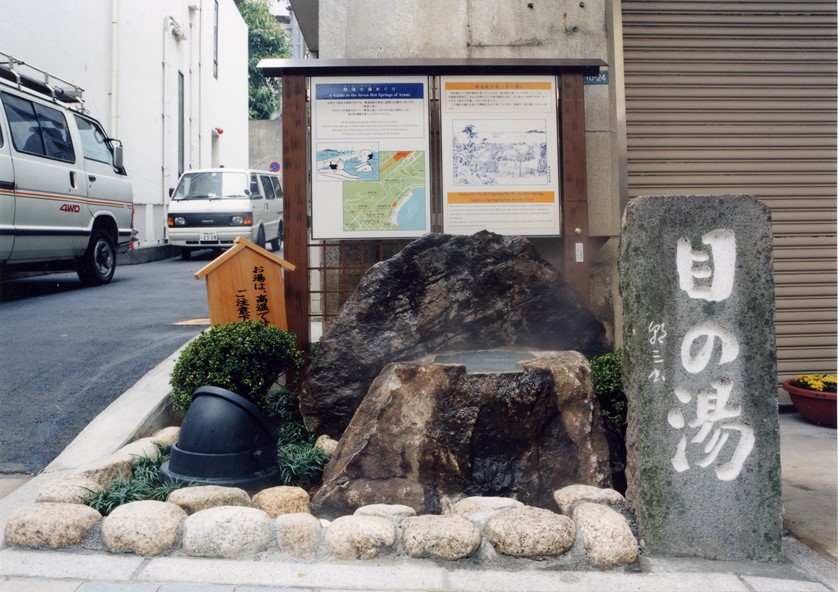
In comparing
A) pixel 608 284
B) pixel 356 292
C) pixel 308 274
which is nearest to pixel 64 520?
pixel 356 292

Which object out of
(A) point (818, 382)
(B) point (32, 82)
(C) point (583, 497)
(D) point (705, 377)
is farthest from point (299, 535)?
(B) point (32, 82)

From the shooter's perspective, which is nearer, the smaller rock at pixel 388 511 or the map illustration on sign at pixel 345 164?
the smaller rock at pixel 388 511

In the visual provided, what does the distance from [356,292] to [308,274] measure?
963 millimetres

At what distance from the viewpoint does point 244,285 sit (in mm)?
5473

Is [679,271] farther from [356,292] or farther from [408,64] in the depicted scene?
[408,64]

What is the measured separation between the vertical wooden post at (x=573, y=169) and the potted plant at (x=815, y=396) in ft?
7.19

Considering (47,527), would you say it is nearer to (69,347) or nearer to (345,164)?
(345,164)

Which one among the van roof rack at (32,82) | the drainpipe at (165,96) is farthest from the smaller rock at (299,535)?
the drainpipe at (165,96)

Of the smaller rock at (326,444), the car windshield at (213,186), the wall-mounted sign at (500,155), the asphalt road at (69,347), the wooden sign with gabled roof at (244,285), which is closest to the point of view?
the smaller rock at (326,444)

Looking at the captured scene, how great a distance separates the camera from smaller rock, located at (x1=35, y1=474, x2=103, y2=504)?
379 centimetres

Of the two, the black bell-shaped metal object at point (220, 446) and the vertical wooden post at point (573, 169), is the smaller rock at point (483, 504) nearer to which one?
the black bell-shaped metal object at point (220, 446)

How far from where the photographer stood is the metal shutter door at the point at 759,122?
255 inches

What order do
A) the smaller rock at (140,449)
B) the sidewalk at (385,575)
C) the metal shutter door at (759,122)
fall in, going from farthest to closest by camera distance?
the metal shutter door at (759,122) → the smaller rock at (140,449) → the sidewalk at (385,575)

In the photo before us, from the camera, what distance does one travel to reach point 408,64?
546 centimetres
